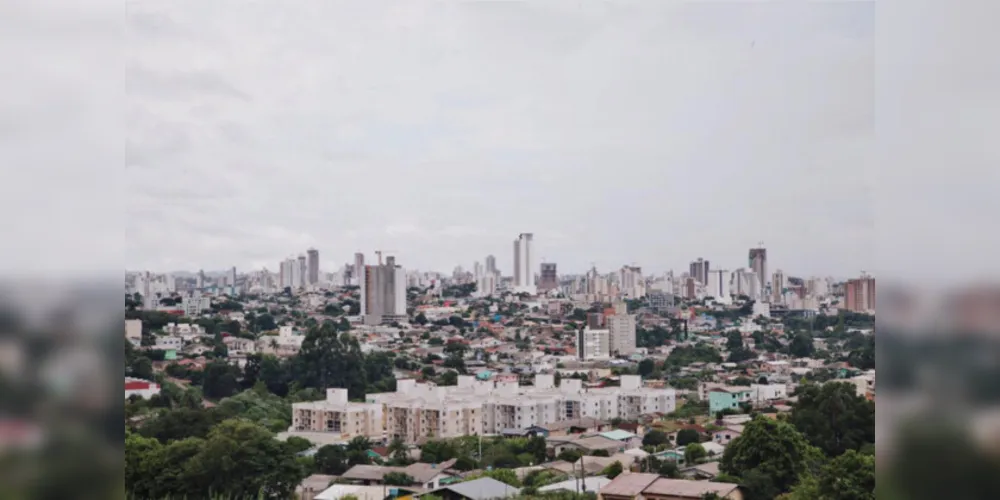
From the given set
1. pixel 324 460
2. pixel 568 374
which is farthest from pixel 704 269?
pixel 324 460

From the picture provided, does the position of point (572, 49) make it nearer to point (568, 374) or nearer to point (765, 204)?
point (765, 204)

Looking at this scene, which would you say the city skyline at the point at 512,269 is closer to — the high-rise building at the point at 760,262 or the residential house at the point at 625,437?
the high-rise building at the point at 760,262

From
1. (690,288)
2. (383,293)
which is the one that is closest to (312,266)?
(383,293)

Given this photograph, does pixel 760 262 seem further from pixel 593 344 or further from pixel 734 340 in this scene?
pixel 593 344

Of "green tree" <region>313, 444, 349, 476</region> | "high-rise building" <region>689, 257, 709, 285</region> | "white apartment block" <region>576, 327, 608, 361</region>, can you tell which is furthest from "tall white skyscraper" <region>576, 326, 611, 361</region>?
"green tree" <region>313, 444, 349, 476</region>

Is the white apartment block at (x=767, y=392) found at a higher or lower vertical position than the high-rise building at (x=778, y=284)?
lower

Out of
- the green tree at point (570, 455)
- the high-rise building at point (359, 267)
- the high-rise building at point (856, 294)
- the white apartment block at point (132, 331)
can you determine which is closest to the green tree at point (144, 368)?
the white apartment block at point (132, 331)

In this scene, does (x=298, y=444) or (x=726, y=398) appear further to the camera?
(x=726, y=398)
